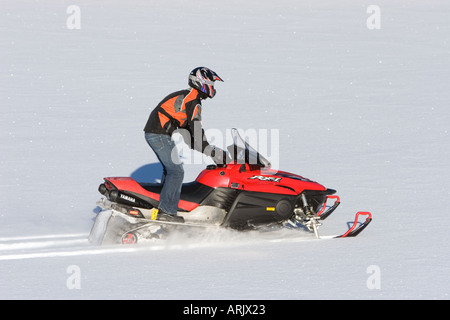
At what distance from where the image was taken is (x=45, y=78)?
1722cm

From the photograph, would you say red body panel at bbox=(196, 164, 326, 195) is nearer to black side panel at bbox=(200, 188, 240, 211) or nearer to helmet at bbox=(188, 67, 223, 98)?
black side panel at bbox=(200, 188, 240, 211)

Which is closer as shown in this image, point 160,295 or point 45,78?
point 160,295

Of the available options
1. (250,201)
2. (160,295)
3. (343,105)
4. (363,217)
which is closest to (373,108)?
(343,105)

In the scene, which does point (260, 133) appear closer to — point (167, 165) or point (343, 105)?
point (343, 105)

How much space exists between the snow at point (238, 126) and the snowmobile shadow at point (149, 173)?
0.19 feet

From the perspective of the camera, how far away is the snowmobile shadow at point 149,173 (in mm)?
10930

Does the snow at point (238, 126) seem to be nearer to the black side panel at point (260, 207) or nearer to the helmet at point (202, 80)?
the black side panel at point (260, 207)

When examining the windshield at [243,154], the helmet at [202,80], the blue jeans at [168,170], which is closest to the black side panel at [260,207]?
the windshield at [243,154]

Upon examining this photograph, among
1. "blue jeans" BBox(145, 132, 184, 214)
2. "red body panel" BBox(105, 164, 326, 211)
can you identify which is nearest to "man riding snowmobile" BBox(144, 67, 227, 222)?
"blue jeans" BBox(145, 132, 184, 214)

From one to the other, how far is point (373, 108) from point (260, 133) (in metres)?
2.59

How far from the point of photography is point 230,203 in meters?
8.27

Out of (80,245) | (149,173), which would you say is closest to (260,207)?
(80,245)

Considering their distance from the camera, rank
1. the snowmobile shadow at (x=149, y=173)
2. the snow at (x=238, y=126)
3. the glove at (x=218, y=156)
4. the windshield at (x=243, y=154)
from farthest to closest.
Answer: the snowmobile shadow at (x=149, y=173) < the windshield at (x=243, y=154) < the glove at (x=218, y=156) < the snow at (x=238, y=126)

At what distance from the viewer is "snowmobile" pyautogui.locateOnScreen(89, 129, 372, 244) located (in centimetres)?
802
